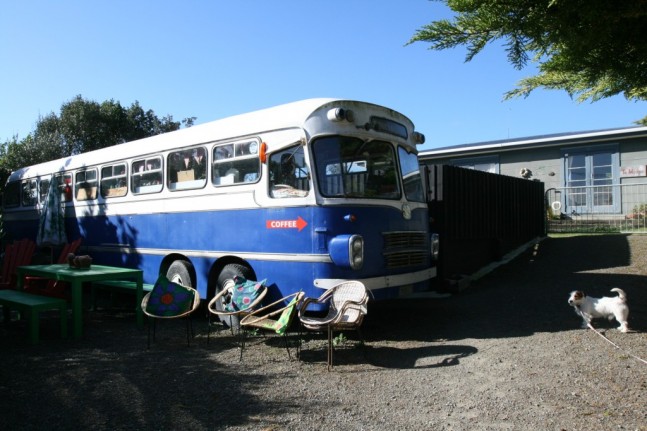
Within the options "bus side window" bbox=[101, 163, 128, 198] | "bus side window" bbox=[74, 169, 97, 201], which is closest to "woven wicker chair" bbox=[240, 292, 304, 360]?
"bus side window" bbox=[101, 163, 128, 198]

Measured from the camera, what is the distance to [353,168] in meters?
6.22

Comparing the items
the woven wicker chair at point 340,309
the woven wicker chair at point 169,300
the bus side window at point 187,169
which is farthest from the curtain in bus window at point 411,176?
the woven wicker chair at point 169,300

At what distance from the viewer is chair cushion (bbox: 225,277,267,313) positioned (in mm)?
6125

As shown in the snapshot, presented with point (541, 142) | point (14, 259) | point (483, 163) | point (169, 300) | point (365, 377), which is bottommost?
point (365, 377)

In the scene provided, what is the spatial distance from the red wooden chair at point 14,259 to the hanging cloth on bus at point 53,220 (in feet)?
3.81

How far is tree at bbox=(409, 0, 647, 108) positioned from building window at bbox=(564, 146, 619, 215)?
45.3 feet

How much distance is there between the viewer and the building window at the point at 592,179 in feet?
A: 53.4

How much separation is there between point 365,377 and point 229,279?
2737 millimetres

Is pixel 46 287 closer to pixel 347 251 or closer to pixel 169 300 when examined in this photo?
pixel 169 300

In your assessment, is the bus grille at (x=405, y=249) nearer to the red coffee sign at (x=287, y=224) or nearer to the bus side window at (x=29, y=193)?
the red coffee sign at (x=287, y=224)

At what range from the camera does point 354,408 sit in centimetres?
412

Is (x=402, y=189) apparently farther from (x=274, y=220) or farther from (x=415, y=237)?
(x=274, y=220)

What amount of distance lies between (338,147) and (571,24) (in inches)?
149

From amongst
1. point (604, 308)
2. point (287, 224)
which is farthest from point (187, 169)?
point (604, 308)
